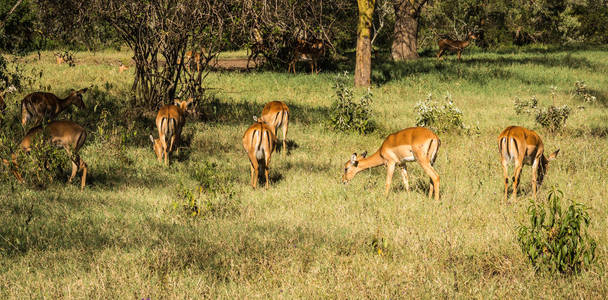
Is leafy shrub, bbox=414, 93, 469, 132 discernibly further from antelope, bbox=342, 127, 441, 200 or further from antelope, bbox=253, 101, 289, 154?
antelope, bbox=342, 127, 441, 200

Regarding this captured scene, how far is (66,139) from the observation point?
8516 millimetres

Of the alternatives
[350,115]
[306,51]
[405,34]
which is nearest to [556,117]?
[350,115]

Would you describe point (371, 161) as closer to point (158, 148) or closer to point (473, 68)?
point (158, 148)

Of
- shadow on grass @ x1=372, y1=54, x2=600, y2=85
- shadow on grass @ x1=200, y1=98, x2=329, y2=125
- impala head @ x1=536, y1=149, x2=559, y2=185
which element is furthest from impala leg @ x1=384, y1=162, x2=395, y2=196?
shadow on grass @ x1=372, y1=54, x2=600, y2=85

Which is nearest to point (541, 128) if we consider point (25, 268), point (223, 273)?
point (223, 273)

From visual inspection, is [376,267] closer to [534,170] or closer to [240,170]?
[534,170]

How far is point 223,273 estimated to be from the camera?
5.32 meters

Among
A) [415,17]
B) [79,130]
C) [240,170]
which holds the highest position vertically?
[415,17]

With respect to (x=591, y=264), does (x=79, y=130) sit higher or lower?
higher

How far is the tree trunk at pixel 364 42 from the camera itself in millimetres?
18375

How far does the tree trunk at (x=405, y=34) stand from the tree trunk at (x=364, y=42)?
29.0 ft

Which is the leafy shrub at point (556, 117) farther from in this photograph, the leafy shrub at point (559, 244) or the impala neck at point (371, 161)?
the leafy shrub at point (559, 244)

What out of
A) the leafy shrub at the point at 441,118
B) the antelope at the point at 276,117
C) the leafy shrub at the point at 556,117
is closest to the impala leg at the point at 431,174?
the antelope at the point at 276,117

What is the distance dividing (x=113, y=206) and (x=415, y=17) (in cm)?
2316
